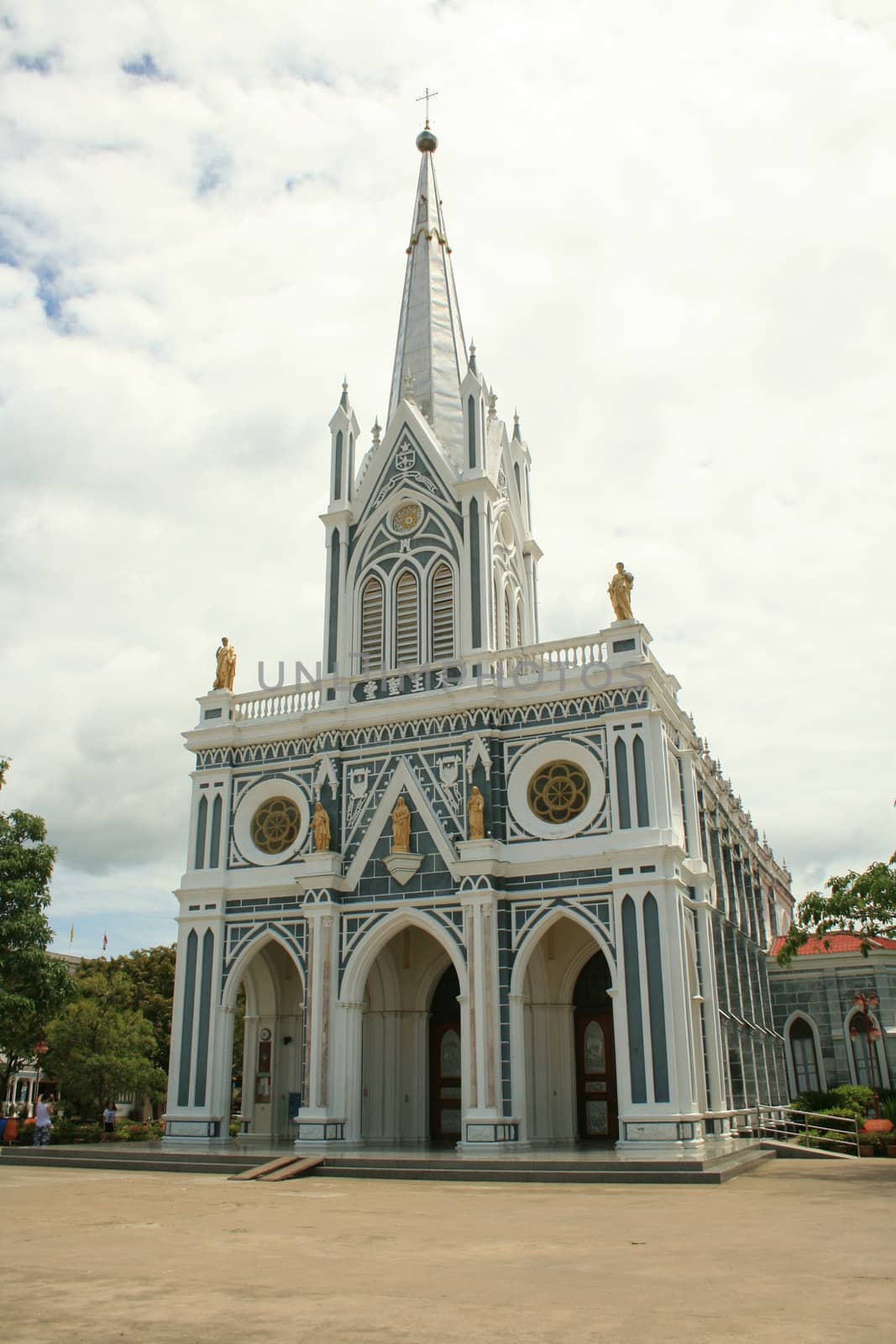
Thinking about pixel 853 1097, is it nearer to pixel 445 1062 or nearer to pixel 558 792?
pixel 445 1062

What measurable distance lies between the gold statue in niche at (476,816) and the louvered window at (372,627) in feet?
16.9

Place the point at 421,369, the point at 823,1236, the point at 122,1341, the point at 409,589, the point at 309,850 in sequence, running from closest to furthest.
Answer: the point at 122,1341, the point at 823,1236, the point at 309,850, the point at 409,589, the point at 421,369

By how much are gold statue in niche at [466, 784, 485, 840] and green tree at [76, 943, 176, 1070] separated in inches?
1024

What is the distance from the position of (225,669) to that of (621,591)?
10.4 m

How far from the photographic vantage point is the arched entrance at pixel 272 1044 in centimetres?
2800

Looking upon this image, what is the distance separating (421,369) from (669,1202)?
77.4 ft

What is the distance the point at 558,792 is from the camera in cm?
2472

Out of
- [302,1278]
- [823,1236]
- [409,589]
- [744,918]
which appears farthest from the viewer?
[744,918]

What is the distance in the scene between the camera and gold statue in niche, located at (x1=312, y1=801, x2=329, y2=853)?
1017 inches

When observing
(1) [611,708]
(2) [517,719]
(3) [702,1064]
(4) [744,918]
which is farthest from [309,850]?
(4) [744,918]

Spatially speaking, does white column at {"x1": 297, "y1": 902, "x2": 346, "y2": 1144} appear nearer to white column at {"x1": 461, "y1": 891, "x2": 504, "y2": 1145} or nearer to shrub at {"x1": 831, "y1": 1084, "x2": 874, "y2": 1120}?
white column at {"x1": 461, "y1": 891, "x2": 504, "y2": 1145}

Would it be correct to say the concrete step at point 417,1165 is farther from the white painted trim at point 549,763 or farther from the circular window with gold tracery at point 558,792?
the circular window with gold tracery at point 558,792

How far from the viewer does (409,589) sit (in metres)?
28.8

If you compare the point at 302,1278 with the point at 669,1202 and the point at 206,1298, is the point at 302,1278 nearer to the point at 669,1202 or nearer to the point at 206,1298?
the point at 206,1298
